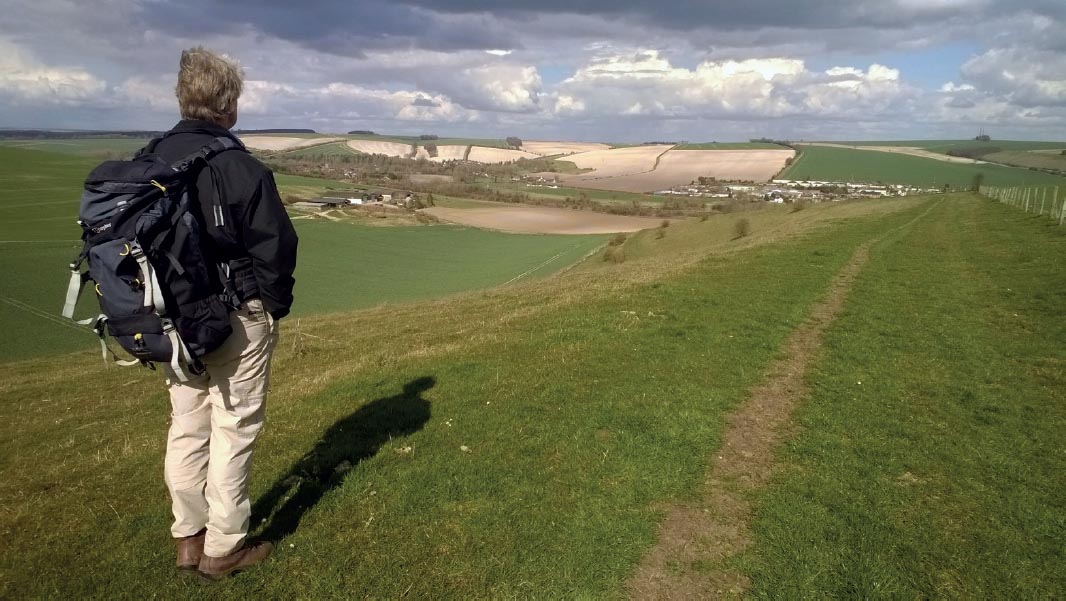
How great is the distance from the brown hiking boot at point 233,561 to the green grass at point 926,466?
378 cm

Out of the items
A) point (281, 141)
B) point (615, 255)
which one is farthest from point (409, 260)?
point (281, 141)

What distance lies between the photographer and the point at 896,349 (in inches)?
418

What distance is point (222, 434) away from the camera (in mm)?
4125

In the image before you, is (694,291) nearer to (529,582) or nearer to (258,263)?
(529,582)

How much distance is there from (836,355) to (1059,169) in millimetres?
116178

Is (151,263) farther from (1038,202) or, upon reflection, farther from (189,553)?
(1038,202)

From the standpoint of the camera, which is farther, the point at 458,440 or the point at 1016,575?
the point at 458,440

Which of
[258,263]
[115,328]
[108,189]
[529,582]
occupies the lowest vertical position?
[529,582]

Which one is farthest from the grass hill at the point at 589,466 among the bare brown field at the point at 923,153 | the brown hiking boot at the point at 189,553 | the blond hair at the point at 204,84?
the bare brown field at the point at 923,153

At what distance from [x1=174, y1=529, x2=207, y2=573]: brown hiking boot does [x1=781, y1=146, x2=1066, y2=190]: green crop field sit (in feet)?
344

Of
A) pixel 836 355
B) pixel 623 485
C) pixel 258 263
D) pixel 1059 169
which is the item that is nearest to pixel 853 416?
pixel 836 355

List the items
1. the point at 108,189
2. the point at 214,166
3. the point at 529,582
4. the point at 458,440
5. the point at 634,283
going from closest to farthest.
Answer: the point at 108,189, the point at 214,166, the point at 529,582, the point at 458,440, the point at 634,283

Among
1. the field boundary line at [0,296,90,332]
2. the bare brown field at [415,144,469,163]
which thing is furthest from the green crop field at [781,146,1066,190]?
the field boundary line at [0,296,90,332]

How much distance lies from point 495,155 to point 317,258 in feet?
Result: 436
